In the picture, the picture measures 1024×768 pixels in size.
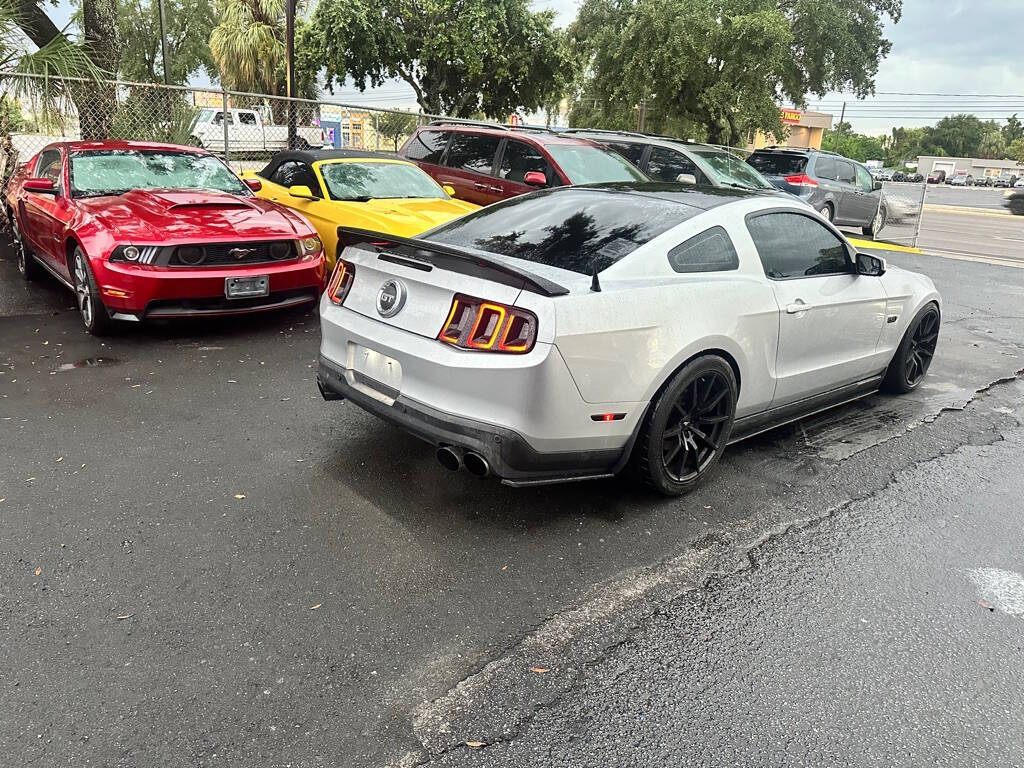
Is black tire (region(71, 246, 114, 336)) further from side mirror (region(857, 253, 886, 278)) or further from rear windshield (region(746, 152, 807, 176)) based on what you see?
rear windshield (region(746, 152, 807, 176))

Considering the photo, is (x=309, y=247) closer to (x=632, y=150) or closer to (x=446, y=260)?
(x=446, y=260)

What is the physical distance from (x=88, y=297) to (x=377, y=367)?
3.57m

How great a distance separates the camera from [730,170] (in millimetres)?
11766

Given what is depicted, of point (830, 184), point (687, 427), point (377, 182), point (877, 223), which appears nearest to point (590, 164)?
point (377, 182)

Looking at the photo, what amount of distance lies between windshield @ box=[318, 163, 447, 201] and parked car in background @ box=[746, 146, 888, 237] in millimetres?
9738

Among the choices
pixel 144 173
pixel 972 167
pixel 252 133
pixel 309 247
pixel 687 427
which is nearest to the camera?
pixel 687 427

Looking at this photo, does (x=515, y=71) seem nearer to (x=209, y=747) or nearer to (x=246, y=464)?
(x=246, y=464)

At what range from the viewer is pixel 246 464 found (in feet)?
13.1

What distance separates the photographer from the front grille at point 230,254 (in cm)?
577

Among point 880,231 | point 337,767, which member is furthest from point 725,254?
point 880,231

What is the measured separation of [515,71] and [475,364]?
80.5 feet

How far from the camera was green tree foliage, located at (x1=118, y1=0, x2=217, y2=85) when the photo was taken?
124 ft

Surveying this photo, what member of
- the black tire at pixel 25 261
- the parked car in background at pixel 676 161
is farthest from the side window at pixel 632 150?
the black tire at pixel 25 261

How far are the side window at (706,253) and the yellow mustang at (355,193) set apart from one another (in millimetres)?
3459
